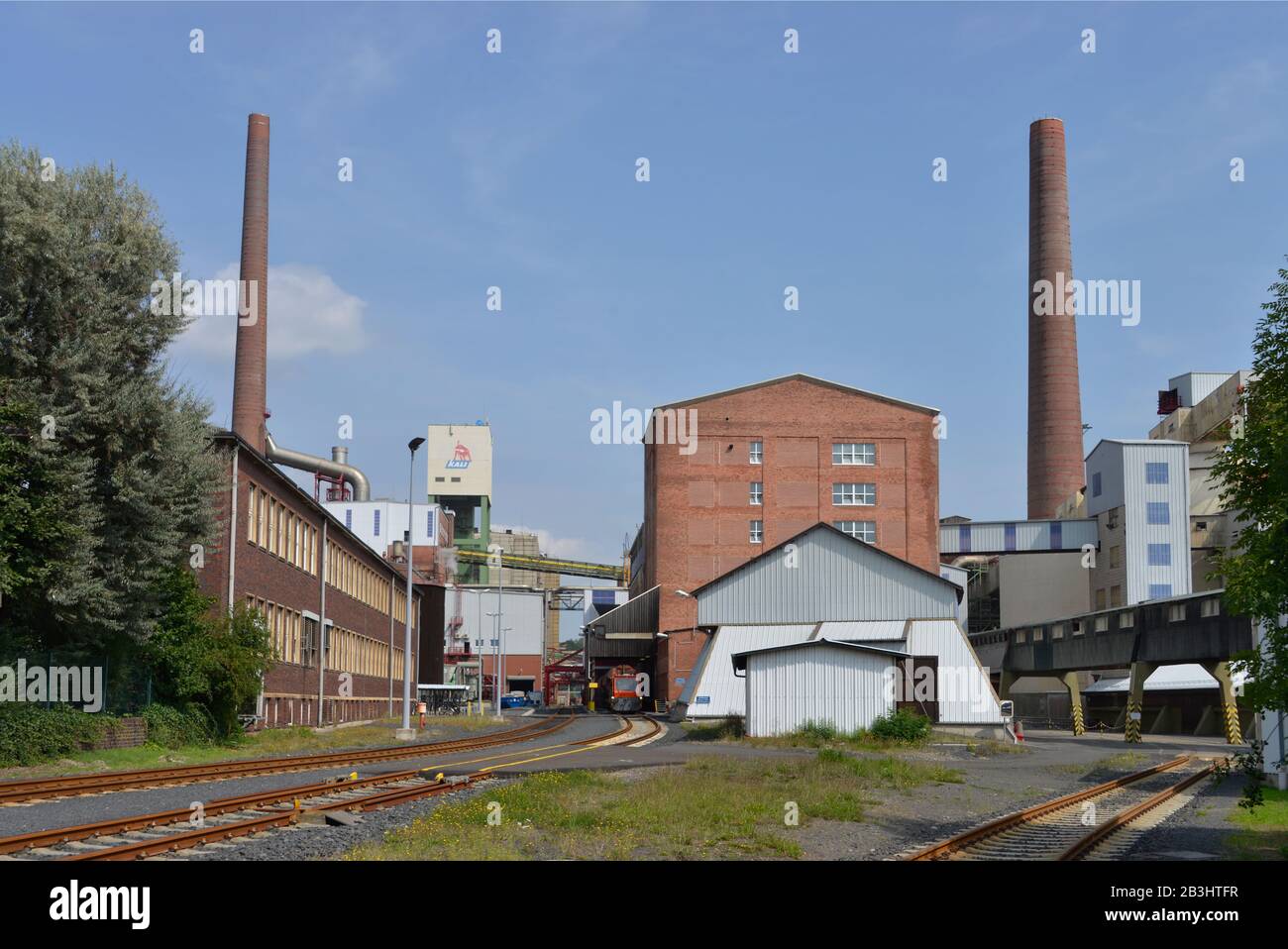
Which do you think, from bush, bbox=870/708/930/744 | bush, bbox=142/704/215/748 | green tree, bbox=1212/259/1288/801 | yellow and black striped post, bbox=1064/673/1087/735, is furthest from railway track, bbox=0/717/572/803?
yellow and black striped post, bbox=1064/673/1087/735

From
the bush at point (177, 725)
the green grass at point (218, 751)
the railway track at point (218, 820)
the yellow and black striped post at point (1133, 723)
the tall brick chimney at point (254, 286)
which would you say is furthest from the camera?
the tall brick chimney at point (254, 286)

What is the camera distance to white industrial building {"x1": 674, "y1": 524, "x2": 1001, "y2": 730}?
50688mm

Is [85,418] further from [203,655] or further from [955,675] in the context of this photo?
[955,675]

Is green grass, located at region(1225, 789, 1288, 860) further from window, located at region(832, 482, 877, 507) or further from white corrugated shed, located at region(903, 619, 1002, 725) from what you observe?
window, located at region(832, 482, 877, 507)

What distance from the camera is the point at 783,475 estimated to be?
253 feet

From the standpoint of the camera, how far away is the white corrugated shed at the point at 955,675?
4422cm

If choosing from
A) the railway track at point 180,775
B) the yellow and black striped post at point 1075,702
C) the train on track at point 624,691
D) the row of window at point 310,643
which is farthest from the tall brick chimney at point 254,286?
the yellow and black striped post at point 1075,702

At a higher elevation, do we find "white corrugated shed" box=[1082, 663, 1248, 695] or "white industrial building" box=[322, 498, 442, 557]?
"white industrial building" box=[322, 498, 442, 557]

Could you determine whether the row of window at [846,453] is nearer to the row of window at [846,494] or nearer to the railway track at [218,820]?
the row of window at [846,494]

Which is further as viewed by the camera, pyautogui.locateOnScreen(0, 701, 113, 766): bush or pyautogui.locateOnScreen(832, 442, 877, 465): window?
pyautogui.locateOnScreen(832, 442, 877, 465): window

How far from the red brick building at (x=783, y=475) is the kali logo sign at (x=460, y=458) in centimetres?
6449

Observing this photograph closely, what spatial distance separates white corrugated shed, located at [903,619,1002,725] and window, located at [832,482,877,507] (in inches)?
992

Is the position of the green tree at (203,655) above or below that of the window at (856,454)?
below

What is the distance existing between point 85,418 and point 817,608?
1413 inches
